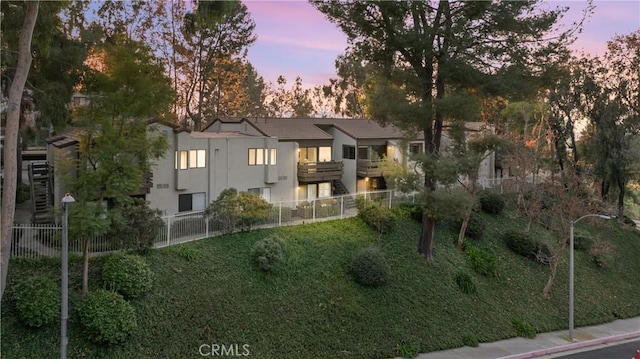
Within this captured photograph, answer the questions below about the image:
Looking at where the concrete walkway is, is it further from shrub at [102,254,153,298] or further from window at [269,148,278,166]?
window at [269,148,278,166]

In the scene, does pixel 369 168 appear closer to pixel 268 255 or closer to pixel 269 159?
pixel 269 159

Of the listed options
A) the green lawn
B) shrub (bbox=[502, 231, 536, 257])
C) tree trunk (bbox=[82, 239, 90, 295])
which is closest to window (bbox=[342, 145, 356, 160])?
the green lawn

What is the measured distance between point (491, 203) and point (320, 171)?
446 inches

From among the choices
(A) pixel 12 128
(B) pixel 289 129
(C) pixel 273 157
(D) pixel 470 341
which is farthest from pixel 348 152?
(A) pixel 12 128

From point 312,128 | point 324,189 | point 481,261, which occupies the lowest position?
point 481,261

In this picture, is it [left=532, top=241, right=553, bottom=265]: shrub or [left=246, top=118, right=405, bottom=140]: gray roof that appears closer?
[left=532, top=241, right=553, bottom=265]: shrub

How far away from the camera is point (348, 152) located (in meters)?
32.6

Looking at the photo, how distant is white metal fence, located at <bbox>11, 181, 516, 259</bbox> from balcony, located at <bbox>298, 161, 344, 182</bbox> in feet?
15.5

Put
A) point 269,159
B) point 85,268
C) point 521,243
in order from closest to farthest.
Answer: point 85,268 < point 521,243 < point 269,159

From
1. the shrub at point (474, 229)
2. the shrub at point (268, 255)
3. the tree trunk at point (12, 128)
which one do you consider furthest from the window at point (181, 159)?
the shrub at point (474, 229)

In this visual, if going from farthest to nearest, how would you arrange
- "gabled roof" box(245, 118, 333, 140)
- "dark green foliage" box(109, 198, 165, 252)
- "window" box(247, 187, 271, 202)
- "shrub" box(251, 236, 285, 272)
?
"gabled roof" box(245, 118, 333, 140) → "window" box(247, 187, 271, 202) → "shrub" box(251, 236, 285, 272) → "dark green foliage" box(109, 198, 165, 252)

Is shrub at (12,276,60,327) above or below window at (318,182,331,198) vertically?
below

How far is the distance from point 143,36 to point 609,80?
3505cm

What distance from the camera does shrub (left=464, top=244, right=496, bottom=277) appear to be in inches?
941
